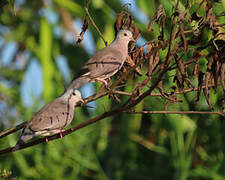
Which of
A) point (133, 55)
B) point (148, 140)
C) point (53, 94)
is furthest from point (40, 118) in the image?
point (148, 140)

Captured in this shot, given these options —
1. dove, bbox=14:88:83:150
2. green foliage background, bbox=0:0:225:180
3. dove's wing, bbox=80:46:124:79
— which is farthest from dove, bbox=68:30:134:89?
green foliage background, bbox=0:0:225:180

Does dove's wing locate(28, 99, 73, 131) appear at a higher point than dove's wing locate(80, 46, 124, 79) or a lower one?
lower

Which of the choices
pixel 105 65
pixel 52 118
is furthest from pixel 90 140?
pixel 105 65

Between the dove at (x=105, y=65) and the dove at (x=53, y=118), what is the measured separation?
0.47ft

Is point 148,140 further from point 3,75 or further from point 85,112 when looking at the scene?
point 3,75

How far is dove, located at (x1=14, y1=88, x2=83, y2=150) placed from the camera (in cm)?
302

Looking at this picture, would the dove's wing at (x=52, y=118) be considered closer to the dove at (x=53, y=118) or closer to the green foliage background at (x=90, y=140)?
the dove at (x=53, y=118)

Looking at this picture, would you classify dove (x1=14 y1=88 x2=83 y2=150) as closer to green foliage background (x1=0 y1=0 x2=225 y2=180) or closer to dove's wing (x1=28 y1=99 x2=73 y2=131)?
dove's wing (x1=28 y1=99 x2=73 y2=131)

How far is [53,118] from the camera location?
3.21 meters

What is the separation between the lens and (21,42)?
21.7 ft

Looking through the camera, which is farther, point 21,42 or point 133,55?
point 21,42

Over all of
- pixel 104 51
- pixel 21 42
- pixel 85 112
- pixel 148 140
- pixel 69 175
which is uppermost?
pixel 21 42

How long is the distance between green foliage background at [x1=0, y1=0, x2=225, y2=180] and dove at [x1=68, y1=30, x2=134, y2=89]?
5.76ft

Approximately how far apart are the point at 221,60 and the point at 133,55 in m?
0.61
